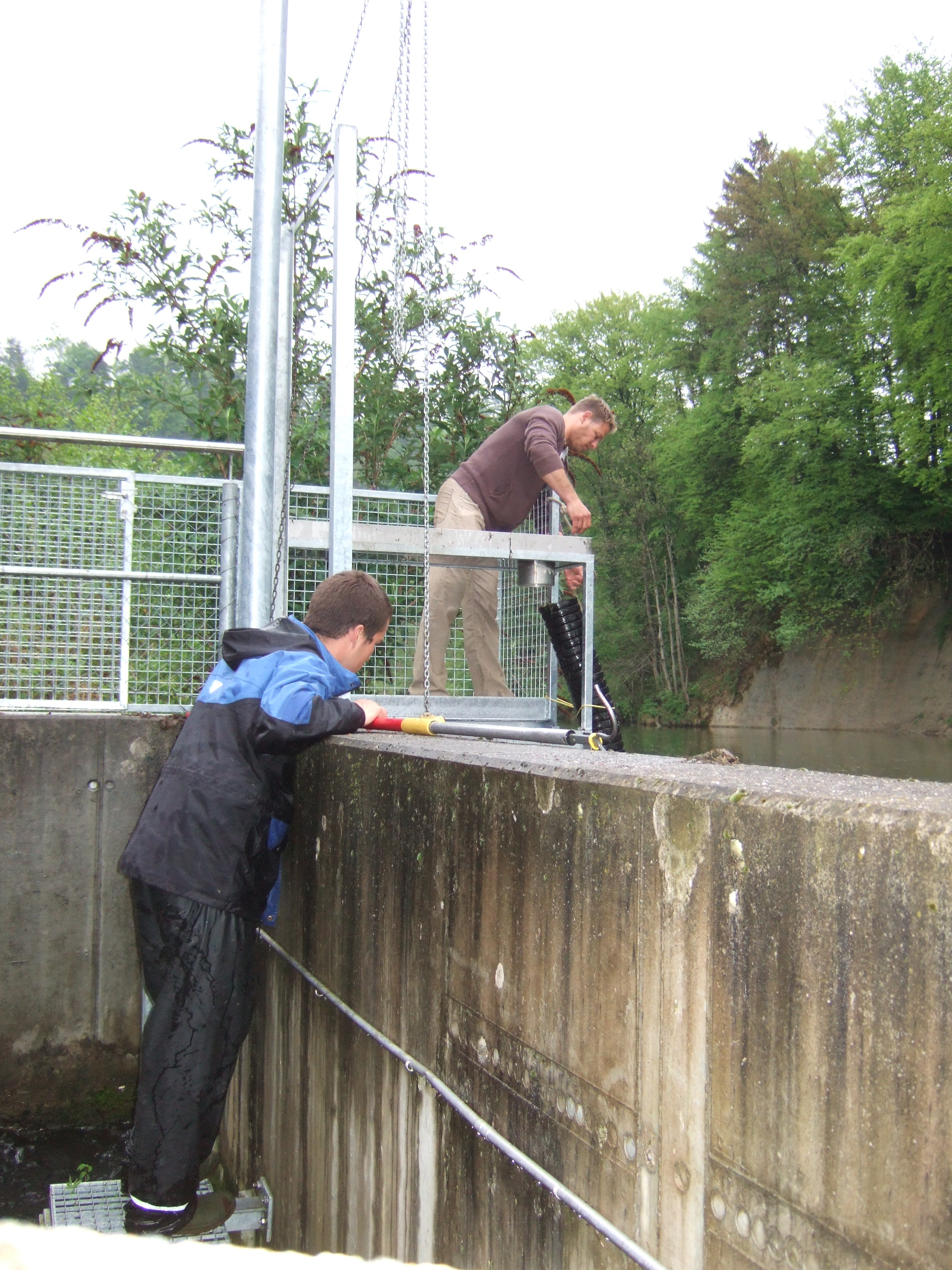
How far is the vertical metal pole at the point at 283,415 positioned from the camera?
5051 mm

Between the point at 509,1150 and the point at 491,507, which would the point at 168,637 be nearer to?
the point at 491,507

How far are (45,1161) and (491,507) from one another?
393 cm

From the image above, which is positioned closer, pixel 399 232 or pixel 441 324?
pixel 399 232

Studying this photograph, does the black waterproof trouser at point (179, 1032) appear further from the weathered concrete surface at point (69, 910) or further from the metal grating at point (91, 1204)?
the weathered concrete surface at point (69, 910)

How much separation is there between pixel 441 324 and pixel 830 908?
7621 mm

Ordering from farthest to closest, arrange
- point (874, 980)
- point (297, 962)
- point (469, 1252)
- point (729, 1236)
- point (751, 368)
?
point (751, 368)
point (297, 962)
point (469, 1252)
point (729, 1236)
point (874, 980)

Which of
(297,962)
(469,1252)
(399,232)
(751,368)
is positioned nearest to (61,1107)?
(297,962)

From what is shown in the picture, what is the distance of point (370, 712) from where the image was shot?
12.7ft

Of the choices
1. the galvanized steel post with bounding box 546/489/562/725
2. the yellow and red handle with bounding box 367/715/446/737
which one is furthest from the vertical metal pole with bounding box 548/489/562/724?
the yellow and red handle with bounding box 367/715/446/737

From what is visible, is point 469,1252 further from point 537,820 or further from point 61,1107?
point 61,1107

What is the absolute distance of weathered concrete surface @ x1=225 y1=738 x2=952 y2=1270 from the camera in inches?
56.3

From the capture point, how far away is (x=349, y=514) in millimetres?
4730

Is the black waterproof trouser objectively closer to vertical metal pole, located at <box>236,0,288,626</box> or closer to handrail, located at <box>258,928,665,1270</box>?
handrail, located at <box>258,928,665,1270</box>

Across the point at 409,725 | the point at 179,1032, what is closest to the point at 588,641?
the point at 409,725
